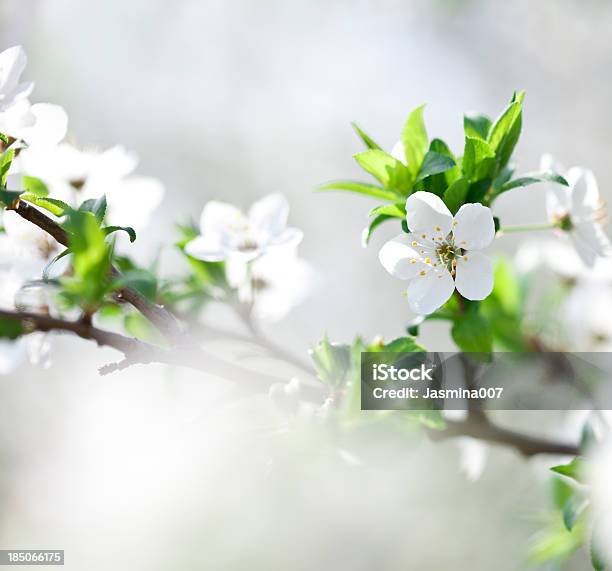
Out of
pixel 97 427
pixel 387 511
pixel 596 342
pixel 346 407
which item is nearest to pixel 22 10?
pixel 97 427

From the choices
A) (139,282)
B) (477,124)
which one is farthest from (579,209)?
(139,282)

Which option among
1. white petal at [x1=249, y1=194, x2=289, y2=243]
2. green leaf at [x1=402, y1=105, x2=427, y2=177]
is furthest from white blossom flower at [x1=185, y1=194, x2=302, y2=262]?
green leaf at [x1=402, y1=105, x2=427, y2=177]

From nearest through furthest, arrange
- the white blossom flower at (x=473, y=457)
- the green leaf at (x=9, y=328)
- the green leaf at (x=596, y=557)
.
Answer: the green leaf at (x=9, y=328) < the green leaf at (x=596, y=557) < the white blossom flower at (x=473, y=457)

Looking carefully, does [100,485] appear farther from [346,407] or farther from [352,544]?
[346,407]

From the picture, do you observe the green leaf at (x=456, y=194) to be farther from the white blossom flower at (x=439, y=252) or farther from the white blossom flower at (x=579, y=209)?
the white blossom flower at (x=579, y=209)

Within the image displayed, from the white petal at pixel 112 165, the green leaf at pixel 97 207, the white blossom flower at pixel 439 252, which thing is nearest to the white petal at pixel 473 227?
the white blossom flower at pixel 439 252
